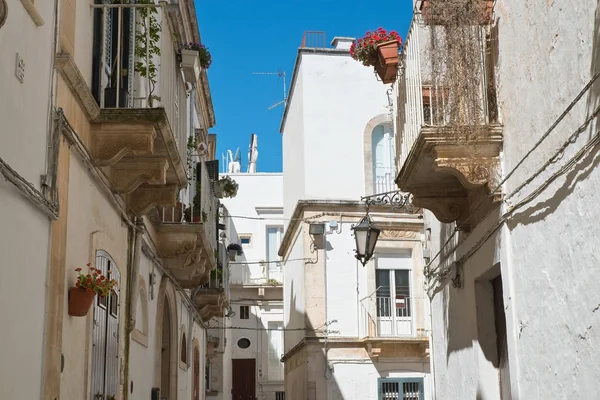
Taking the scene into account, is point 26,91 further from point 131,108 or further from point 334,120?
point 334,120

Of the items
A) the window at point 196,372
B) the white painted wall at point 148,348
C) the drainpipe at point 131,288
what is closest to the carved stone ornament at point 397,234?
the window at point 196,372

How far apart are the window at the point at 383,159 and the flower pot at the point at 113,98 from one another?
1630cm

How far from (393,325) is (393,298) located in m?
0.77

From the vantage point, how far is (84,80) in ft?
26.1

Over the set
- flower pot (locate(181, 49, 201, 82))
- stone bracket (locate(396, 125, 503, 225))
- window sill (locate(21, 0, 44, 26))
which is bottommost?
stone bracket (locate(396, 125, 503, 225))

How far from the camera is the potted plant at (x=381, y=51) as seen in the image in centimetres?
1114

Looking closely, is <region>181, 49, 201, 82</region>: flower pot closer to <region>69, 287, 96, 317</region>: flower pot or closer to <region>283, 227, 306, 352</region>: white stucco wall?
<region>69, 287, 96, 317</region>: flower pot

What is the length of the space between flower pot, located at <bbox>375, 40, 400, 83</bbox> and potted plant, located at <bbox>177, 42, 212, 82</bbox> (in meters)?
4.29

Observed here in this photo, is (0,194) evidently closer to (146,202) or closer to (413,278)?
(146,202)

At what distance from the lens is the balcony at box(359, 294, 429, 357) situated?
22984mm

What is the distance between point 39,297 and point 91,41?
3.11 m

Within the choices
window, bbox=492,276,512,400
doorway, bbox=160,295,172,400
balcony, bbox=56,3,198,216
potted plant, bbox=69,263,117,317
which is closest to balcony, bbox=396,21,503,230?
window, bbox=492,276,512,400

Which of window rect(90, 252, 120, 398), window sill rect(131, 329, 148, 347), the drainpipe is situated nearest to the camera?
window rect(90, 252, 120, 398)

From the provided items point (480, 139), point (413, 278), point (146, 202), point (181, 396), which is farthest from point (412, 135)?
point (413, 278)
